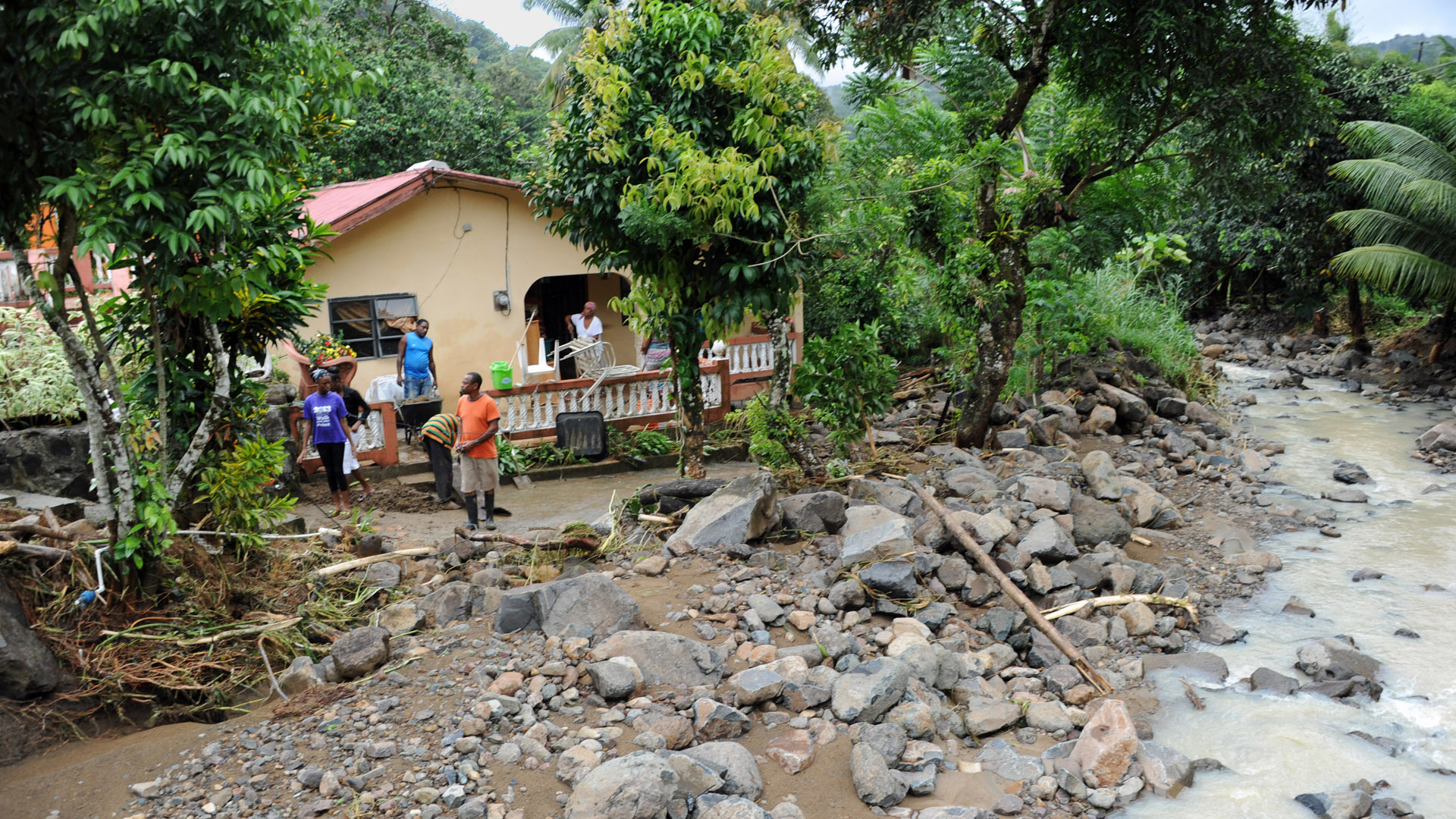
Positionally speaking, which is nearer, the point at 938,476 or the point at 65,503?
the point at 65,503

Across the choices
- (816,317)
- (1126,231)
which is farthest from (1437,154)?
(816,317)

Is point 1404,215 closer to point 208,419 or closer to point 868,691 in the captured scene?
point 868,691

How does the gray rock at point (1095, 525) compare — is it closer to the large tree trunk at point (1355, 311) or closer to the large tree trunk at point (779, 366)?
the large tree trunk at point (779, 366)

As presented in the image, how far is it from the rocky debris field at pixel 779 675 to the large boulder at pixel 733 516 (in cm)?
2

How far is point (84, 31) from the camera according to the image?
4.61 meters

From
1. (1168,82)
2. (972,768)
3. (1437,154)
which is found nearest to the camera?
(972,768)

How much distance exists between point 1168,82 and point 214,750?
34.3ft

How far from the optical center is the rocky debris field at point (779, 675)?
4816 mm

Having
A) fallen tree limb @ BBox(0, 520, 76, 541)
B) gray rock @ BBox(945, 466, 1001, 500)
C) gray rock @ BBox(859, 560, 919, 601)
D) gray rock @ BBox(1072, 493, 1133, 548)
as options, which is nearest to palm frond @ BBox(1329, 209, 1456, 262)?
gray rock @ BBox(1072, 493, 1133, 548)

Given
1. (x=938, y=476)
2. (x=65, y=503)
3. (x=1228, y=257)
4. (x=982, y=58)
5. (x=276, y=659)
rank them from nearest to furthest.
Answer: (x=276, y=659)
(x=65, y=503)
(x=938, y=476)
(x=982, y=58)
(x=1228, y=257)

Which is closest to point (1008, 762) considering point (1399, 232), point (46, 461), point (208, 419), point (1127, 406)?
point (208, 419)

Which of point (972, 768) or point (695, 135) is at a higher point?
point (695, 135)

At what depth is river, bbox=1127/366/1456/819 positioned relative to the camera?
5785 mm

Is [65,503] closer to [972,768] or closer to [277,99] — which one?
[277,99]
